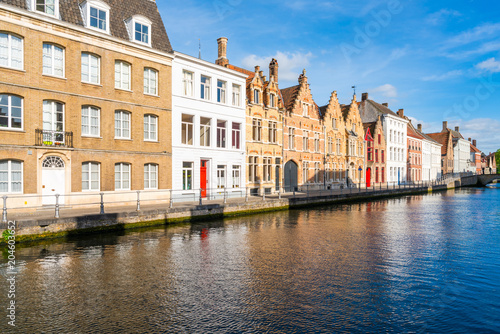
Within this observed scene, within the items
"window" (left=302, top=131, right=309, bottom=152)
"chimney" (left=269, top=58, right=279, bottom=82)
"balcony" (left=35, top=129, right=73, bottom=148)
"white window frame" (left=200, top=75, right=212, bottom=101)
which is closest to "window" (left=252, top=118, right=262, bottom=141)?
"chimney" (left=269, top=58, right=279, bottom=82)

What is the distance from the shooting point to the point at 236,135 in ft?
97.3

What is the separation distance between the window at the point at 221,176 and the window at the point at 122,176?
8.11m

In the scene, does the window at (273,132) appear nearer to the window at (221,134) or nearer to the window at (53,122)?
the window at (221,134)

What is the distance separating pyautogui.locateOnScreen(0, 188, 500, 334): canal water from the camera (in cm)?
667

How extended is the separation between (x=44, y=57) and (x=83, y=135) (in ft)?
14.7

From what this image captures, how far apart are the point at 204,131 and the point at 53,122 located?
36.1 feet

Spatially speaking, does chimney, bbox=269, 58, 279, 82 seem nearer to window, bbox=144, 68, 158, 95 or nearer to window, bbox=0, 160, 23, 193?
window, bbox=144, 68, 158, 95

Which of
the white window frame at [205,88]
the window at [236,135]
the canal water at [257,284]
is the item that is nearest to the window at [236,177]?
the window at [236,135]

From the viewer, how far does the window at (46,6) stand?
17.7m

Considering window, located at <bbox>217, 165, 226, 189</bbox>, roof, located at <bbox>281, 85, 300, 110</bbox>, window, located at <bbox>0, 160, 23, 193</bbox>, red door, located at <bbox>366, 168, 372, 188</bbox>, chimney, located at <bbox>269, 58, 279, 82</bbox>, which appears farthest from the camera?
red door, located at <bbox>366, 168, 372, 188</bbox>

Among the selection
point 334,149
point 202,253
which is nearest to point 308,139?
point 334,149

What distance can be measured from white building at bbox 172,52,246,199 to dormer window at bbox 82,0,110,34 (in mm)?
5132

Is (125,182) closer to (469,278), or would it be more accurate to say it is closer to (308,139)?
(469,278)

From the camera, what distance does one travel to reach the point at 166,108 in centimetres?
2373
